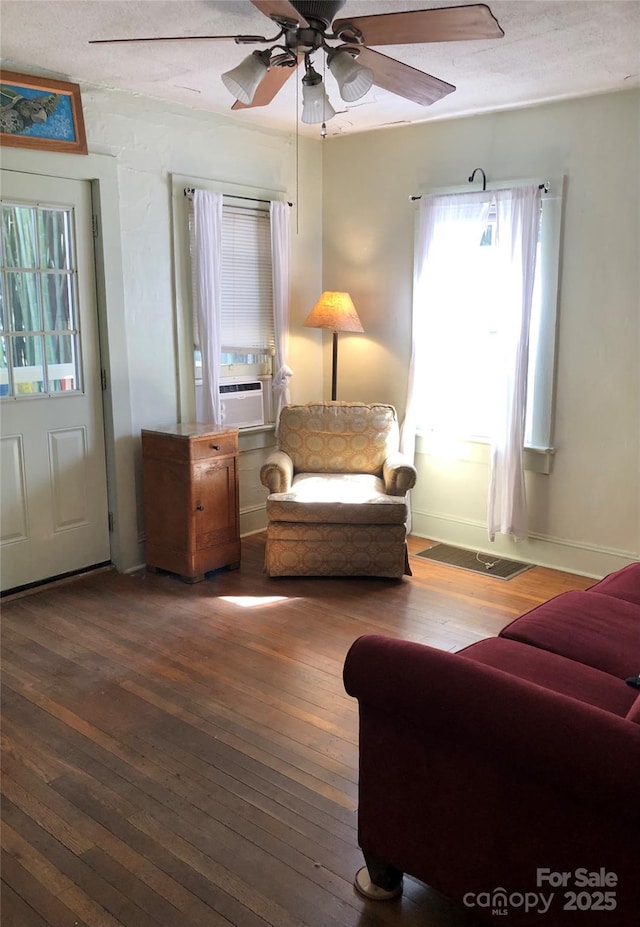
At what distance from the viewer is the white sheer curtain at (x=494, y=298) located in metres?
4.21

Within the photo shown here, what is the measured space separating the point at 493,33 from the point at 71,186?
2.38 metres

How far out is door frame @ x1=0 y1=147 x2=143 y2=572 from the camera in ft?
12.5

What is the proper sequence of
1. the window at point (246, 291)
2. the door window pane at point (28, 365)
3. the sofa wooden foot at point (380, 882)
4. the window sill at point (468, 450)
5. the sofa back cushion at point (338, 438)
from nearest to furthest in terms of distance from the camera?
the sofa wooden foot at point (380, 882), the door window pane at point (28, 365), the window sill at point (468, 450), the sofa back cushion at point (338, 438), the window at point (246, 291)

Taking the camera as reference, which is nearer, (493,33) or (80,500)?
(493,33)

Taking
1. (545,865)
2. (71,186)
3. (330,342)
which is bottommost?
(545,865)

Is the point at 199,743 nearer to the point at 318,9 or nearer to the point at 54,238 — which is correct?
the point at 318,9

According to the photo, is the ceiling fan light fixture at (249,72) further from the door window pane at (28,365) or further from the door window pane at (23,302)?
the door window pane at (28,365)

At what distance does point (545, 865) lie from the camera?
5.15ft

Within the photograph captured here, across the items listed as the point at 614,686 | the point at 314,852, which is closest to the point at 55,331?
the point at 314,852

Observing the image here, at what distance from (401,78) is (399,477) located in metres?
2.11

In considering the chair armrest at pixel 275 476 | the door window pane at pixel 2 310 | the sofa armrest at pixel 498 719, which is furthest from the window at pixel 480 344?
the sofa armrest at pixel 498 719

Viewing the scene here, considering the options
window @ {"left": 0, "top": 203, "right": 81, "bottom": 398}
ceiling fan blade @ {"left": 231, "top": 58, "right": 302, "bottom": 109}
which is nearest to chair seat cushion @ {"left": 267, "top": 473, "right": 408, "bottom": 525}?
window @ {"left": 0, "top": 203, "right": 81, "bottom": 398}

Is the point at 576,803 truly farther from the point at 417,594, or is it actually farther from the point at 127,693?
the point at 417,594

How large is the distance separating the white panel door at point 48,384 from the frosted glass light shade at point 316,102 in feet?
5.59
